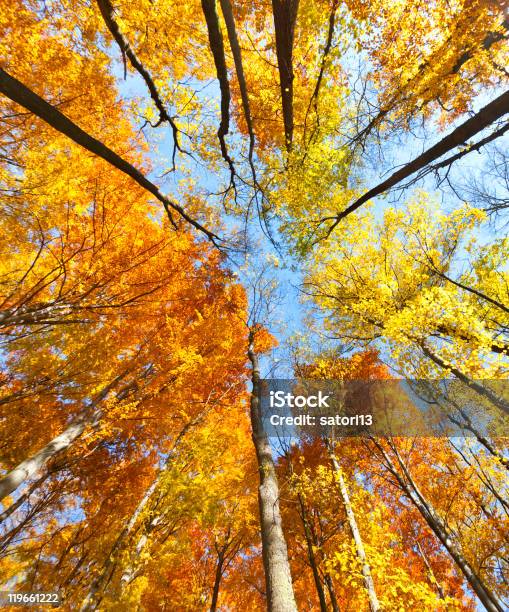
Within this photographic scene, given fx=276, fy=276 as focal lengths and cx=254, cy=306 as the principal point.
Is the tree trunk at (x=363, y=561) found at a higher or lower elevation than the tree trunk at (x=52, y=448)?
lower

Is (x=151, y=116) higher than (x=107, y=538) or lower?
higher

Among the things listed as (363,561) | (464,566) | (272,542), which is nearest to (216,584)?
(363,561)

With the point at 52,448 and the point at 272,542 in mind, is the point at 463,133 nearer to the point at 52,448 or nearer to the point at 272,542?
the point at 272,542

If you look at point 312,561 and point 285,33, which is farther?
point 312,561

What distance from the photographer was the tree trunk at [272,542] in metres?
3.24

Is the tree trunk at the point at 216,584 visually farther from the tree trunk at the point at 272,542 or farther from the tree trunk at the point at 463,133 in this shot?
the tree trunk at the point at 463,133

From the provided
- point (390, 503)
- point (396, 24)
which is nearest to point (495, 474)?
point (390, 503)

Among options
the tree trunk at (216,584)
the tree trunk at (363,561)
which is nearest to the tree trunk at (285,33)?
the tree trunk at (363,561)

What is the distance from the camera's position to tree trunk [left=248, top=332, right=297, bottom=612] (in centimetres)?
324

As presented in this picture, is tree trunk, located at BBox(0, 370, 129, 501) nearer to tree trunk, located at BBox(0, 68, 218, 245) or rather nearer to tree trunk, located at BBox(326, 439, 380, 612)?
tree trunk, located at BBox(0, 68, 218, 245)

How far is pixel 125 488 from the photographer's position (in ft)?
27.1

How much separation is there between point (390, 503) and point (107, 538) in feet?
32.5

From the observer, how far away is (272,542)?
153 inches

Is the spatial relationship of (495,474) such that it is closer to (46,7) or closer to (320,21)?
(320,21)
